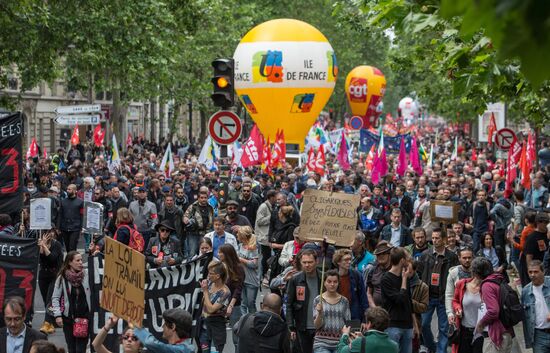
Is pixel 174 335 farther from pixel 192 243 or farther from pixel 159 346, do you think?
pixel 192 243

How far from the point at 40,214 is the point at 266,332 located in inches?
239

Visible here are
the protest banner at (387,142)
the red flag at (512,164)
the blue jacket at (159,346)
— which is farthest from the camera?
the protest banner at (387,142)

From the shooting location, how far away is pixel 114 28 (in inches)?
990

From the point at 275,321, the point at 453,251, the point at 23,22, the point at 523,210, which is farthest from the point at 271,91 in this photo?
the point at 275,321

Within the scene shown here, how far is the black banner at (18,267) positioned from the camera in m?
9.45

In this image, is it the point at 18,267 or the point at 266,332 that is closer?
the point at 266,332

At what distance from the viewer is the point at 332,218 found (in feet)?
38.0

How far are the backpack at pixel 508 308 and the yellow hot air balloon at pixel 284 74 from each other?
2932 centimetres

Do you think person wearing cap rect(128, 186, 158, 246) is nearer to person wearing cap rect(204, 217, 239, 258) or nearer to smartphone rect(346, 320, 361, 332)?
person wearing cap rect(204, 217, 239, 258)

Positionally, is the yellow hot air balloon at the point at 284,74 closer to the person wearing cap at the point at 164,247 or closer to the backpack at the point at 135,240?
the backpack at the point at 135,240

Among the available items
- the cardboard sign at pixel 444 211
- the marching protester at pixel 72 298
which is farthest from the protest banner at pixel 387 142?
the marching protester at pixel 72 298

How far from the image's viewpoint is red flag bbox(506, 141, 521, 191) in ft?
73.9

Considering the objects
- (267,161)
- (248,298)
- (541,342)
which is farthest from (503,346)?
(267,161)

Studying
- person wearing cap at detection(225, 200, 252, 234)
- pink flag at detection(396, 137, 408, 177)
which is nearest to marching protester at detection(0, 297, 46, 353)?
person wearing cap at detection(225, 200, 252, 234)
